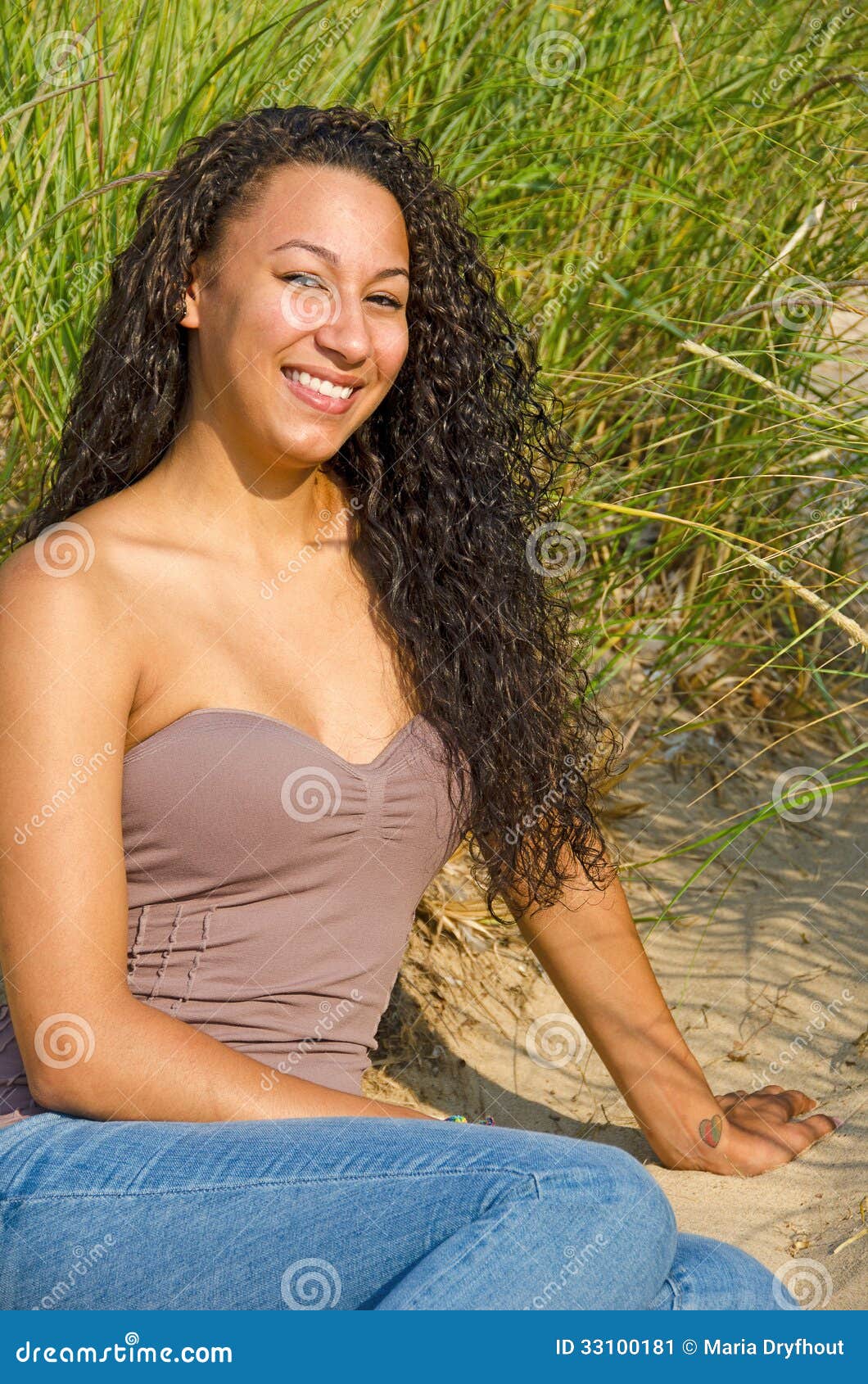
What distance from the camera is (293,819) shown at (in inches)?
73.5

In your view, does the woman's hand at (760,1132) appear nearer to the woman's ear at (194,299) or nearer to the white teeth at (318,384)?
the white teeth at (318,384)

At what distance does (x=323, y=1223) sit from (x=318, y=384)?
1098mm

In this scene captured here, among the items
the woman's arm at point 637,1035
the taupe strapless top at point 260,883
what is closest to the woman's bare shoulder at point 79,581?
the taupe strapless top at point 260,883

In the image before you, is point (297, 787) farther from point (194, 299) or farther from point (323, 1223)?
point (194, 299)

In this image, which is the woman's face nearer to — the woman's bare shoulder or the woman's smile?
the woman's smile

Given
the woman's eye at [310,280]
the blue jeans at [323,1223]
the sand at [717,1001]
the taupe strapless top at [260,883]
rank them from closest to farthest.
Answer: the blue jeans at [323,1223] → the taupe strapless top at [260,883] → the woman's eye at [310,280] → the sand at [717,1001]

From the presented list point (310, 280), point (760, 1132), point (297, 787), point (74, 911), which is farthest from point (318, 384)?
point (760, 1132)

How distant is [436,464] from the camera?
234 cm

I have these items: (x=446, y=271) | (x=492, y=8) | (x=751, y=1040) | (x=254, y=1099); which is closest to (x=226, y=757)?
(x=254, y=1099)

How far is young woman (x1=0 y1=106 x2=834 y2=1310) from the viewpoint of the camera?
160cm

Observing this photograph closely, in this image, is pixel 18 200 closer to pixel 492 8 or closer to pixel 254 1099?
pixel 492 8

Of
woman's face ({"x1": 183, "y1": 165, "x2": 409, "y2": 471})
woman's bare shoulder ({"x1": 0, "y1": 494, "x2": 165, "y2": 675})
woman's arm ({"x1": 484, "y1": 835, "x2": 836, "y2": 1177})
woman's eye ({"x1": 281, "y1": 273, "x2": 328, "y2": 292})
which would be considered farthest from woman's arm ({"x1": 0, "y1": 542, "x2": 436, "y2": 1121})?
woman's arm ({"x1": 484, "y1": 835, "x2": 836, "y2": 1177})

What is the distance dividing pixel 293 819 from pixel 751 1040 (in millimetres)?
1288

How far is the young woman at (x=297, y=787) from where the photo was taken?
160cm
